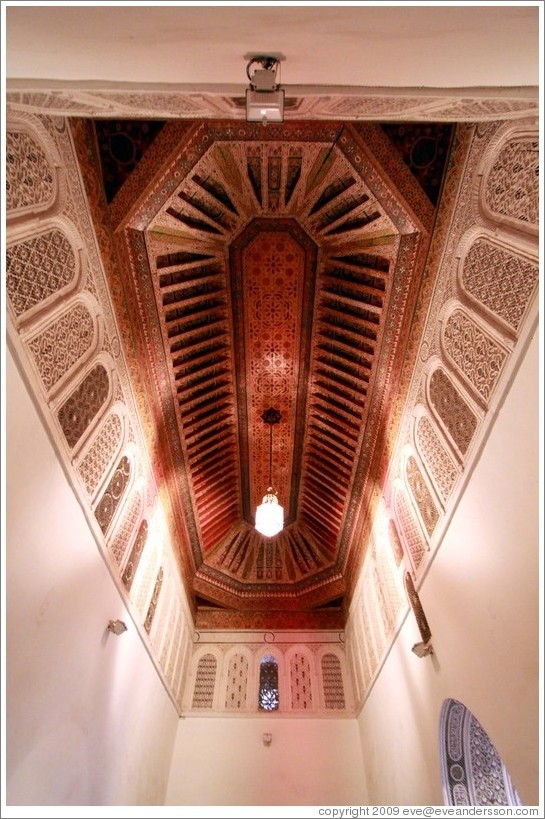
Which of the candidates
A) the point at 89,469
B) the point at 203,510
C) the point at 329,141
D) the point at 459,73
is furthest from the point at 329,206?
the point at 203,510

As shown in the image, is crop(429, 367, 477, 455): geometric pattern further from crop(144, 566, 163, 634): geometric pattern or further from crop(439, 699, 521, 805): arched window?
crop(144, 566, 163, 634): geometric pattern

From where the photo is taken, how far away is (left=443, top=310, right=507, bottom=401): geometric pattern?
7.11 feet

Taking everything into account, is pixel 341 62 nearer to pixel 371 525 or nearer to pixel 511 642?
pixel 511 642

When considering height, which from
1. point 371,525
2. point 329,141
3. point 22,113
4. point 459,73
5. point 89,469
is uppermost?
point 329,141

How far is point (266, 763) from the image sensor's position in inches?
195

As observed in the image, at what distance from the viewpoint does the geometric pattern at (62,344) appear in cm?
217

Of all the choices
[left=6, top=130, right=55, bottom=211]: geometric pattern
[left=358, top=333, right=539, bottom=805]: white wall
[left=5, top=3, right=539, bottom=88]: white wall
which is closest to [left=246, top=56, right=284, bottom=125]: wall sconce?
[left=5, top=3, right=539, bottom=88]: white wall

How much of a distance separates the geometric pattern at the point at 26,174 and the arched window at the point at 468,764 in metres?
3.63

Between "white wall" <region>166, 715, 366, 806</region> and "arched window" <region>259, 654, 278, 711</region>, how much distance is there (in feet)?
0.46

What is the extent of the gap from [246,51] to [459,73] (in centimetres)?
63

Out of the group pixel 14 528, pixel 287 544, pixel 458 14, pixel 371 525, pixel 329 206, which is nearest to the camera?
pixel 458 14

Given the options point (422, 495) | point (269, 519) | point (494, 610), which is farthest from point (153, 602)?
point (494, 610)

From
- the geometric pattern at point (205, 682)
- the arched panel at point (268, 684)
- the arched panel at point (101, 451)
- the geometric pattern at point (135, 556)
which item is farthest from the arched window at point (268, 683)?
the arched panel at point (101, 451)

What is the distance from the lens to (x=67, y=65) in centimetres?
124
